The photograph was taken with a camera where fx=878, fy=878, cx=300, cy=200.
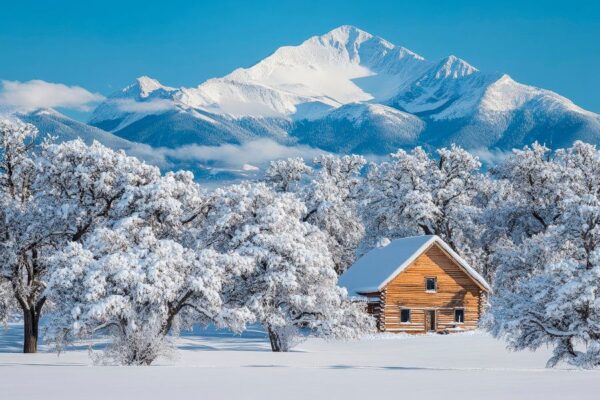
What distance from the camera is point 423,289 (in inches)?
2400

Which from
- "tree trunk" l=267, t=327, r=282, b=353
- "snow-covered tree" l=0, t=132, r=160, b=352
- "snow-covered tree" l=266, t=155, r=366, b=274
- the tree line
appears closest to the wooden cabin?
the tree line

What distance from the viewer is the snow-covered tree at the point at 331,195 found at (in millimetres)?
70625

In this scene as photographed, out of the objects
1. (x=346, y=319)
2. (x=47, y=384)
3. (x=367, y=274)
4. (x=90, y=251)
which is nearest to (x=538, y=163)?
(x=367, y=274)

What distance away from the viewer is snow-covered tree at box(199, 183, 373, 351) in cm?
4284

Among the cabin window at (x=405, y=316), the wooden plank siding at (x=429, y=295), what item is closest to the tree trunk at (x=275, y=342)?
the wooden plank siding at (x=429, y=295)

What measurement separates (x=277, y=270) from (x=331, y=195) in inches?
1096

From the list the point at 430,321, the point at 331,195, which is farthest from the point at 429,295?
the point at 331,195

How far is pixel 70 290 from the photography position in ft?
121

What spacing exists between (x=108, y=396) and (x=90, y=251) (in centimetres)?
1892

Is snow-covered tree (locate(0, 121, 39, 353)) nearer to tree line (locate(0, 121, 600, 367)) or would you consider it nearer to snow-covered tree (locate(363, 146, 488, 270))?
tree line (locate(0, 121, 600, 367))

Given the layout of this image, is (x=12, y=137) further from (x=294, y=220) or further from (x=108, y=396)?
(x=108, y=396)

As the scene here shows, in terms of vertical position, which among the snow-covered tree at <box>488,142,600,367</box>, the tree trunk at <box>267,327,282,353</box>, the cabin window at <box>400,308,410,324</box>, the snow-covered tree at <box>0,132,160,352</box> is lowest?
the tree trunk at <box>267,327,282,353</box>

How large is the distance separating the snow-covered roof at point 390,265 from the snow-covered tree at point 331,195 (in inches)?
176

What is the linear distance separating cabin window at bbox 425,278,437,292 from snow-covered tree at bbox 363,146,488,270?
8.68 meters
